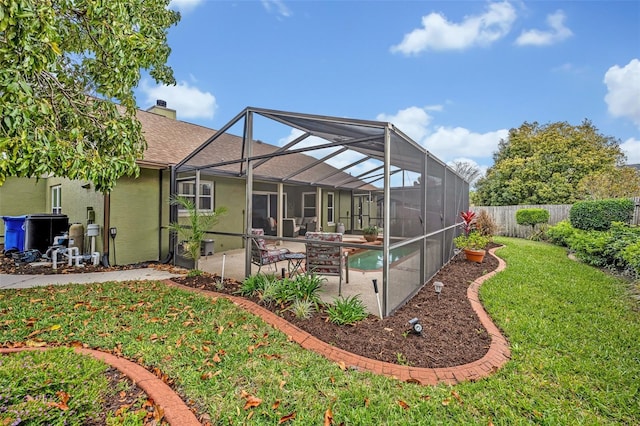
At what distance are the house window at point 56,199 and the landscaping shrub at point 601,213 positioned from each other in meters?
18.6

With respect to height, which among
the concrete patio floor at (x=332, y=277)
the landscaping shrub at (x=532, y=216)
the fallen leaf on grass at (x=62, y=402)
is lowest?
→ the concrete patio floor at (x=332, y=277)

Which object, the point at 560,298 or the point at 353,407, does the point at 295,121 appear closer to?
the point at 353,407

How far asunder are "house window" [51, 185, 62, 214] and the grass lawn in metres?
6.30

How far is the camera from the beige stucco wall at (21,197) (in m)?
11.4

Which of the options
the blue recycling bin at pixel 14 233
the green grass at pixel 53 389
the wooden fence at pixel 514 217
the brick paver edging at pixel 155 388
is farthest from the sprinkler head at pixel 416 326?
the wooden fence at pixel 514 217

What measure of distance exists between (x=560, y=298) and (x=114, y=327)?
7.11 meters

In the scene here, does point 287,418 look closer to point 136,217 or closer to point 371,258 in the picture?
point 371,258

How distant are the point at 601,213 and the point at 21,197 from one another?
21876 millimetres

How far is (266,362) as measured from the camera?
2.98 metres

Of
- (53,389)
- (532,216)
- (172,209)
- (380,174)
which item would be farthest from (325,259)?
(532,216)

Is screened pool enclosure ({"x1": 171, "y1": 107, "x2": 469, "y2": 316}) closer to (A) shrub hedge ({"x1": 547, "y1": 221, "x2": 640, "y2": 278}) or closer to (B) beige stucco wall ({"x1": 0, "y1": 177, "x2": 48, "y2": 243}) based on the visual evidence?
(A) shrub hedge ({"x1": 547, "y1": 221, "x2": 640, "y2": 278})

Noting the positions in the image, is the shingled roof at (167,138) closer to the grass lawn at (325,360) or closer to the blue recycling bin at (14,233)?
the grass lawn at (325,360)

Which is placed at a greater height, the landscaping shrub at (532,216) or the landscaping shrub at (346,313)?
A: the landscaping shrub at (532,216)

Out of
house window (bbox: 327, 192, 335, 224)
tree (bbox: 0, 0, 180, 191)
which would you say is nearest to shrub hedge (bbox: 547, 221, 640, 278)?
tree (bbox: 0, 0, 180, 191)
